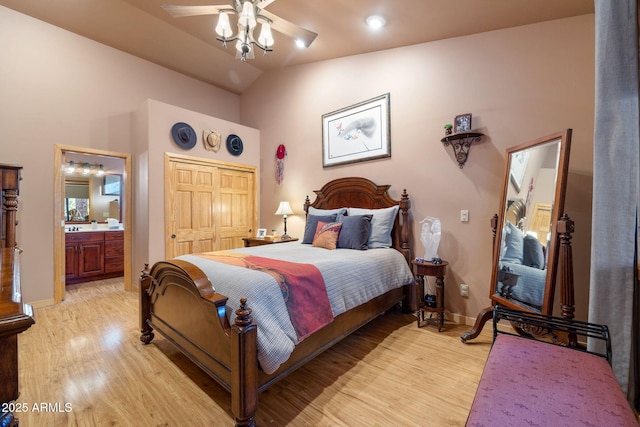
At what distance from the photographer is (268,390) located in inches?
73.2

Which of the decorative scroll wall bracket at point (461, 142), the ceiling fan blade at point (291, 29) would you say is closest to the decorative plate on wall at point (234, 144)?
the ceiling fan blade at point (291, 29)

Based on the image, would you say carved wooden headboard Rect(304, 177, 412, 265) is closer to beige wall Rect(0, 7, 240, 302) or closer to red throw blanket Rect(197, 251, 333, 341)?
red throw blanket Rect(197, 251, 333, 341)

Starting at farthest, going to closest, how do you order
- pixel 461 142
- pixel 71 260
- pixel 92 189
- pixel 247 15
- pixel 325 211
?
pixel 92 189 → pixel 71 260 → pixel 325 211 → pixel 461 142 → pixel 247 15

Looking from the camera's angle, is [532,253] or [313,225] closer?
[532,253]

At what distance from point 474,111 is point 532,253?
149cm

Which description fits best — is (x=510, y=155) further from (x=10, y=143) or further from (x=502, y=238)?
(x=10, y=143)

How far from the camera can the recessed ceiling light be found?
2.87 m

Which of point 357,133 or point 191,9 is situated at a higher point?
point 191,9


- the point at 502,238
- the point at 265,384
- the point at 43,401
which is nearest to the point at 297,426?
the point at 265,384

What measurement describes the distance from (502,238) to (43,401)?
3495 millimetres

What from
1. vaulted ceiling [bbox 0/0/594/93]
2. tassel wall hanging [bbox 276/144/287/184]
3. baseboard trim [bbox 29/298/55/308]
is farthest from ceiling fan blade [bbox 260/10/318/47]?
baseboard trim [bbox 29/298/55/308]

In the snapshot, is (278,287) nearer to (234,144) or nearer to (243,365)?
(243,365)

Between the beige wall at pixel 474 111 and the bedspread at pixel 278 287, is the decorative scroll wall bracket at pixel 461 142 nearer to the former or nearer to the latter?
the beige wall at pixel 474 111

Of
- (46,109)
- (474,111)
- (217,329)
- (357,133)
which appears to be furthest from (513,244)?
(46,109)
